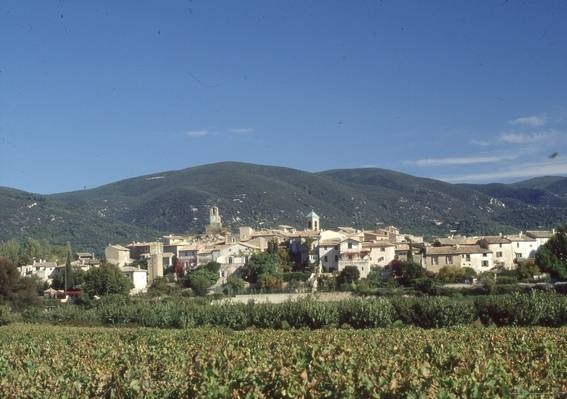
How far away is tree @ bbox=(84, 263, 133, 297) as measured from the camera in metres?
67.9

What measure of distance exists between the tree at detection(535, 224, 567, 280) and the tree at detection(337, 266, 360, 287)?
54.3ft

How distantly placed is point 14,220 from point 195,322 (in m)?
140

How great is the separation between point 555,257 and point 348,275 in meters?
18.6

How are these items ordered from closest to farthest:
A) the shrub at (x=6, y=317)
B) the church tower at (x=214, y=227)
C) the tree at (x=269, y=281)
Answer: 1. the shrub at (x=6, y=317)
2. the tree at (x=269, y=281)
3. the church tower at (x=214, y=227)

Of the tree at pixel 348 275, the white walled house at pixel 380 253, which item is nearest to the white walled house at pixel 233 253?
the white walled house at pixel 380 253

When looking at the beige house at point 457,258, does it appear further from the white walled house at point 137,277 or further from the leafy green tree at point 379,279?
the white walled house at point 137,277

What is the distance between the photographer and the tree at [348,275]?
68.9m

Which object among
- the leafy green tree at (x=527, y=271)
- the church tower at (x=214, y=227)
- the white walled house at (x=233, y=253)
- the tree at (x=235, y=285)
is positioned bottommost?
the tree at (x=235, y=285)

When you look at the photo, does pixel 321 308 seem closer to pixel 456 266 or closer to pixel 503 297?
pixel 503 297

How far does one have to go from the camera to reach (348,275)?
69562mm

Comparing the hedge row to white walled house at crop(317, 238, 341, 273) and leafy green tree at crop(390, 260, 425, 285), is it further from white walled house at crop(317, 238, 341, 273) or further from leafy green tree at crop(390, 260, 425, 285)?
white walled house at crop(317, 238, 341, 273)

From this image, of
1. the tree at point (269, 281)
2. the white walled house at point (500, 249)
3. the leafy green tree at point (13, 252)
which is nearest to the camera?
the tree at point (269, 281)

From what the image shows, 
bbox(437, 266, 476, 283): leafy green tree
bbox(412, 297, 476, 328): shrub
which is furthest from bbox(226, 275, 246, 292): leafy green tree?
bbox(412, 297, 476, 328): shrub

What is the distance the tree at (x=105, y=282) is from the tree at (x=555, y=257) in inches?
1500
